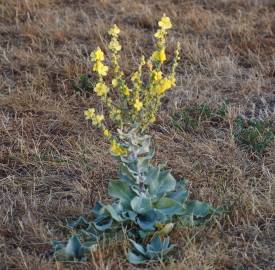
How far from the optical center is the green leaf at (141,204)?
299cm

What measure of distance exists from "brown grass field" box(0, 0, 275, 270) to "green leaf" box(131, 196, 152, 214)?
0.64 feet

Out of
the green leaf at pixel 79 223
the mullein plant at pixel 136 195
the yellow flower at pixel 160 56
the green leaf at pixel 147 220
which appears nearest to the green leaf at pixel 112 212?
the mullein plant at pixel 136 195

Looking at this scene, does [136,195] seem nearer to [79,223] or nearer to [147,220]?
[147,220]

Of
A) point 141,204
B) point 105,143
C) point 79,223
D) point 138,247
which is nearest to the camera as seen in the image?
point 138,247

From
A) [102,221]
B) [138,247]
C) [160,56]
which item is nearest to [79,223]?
[102,221]

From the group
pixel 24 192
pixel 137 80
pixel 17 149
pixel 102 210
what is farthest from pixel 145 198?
pixel 17 149

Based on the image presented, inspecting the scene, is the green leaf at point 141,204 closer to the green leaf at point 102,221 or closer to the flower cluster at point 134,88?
the green leaf at point 102,221

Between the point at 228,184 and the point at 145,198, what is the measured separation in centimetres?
72

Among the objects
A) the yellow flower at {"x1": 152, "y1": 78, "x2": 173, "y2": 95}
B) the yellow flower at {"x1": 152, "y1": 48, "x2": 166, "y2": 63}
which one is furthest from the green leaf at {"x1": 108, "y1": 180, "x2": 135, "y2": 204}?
the yellow flower at {"x1": 152, "y1": 48, "x2": 166, "y2": 63}

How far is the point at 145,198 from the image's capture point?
300 cm

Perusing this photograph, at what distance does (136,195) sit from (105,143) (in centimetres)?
103

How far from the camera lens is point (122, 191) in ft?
10.00

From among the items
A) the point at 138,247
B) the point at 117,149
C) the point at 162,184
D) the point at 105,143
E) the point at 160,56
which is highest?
the point at 160,56

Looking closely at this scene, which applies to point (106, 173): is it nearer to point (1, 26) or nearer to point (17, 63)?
point (17, 63)
